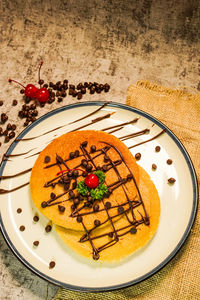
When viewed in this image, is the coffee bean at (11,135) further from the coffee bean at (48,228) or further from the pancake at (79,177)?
the coffee bean at (48,228)

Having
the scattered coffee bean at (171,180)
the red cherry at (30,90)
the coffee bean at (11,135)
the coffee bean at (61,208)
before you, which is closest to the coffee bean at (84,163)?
the coffee bean at (61,208)

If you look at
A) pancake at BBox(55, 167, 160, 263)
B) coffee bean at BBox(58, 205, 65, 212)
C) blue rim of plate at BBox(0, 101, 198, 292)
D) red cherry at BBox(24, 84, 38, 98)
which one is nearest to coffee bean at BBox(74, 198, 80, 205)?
coffee bean at BBox(58, 205, 65, 212)

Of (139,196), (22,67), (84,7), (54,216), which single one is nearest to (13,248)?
(54,216)

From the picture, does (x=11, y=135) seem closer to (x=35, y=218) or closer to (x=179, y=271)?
(x=35, y=218)

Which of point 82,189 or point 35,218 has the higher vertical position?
point 82,189

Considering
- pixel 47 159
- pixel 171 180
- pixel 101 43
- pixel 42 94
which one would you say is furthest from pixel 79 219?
pixel 101 43

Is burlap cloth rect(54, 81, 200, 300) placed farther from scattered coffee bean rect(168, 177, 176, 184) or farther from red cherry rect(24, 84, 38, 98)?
red cherry rect(24, 84, 38, 98)
